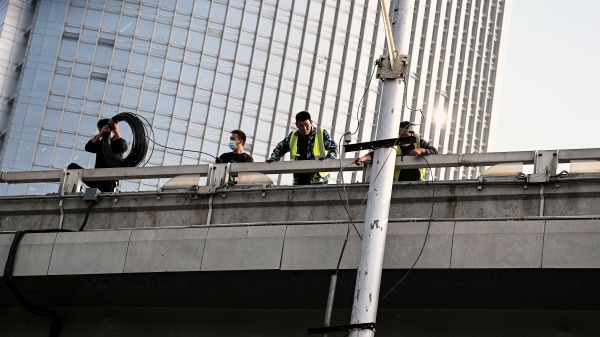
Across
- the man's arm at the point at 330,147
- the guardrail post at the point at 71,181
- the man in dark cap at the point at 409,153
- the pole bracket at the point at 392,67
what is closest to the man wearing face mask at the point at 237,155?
the man's arm at the point at 330,147

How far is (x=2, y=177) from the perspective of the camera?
21281mm

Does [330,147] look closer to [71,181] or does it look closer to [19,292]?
[71,181]

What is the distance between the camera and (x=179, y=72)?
94375mm

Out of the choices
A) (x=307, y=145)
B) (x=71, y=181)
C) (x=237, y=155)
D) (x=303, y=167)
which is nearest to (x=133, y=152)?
(x=71, y=181)

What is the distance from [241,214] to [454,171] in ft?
317

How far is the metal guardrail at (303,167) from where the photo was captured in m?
16.7

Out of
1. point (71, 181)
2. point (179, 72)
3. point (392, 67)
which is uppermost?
point (179, 72)

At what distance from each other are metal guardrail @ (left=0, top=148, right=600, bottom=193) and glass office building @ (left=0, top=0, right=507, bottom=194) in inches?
2530

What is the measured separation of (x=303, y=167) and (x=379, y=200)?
8.78 feet

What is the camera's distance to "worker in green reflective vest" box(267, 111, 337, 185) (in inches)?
774

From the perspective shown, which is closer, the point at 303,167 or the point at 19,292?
the point at 303,167

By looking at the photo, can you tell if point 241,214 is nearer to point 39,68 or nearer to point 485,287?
point 485,287

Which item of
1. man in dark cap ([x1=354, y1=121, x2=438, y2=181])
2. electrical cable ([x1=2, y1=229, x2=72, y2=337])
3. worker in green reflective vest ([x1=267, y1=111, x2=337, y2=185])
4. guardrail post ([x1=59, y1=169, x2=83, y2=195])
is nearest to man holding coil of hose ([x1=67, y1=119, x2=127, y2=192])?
guardrail post ([x1=59, y1=169, x2=83, y2=195])

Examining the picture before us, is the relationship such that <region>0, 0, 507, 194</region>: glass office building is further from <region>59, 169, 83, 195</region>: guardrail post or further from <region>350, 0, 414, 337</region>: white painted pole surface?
<region>350, 0, 414, 337</region>: white painted pole surface
